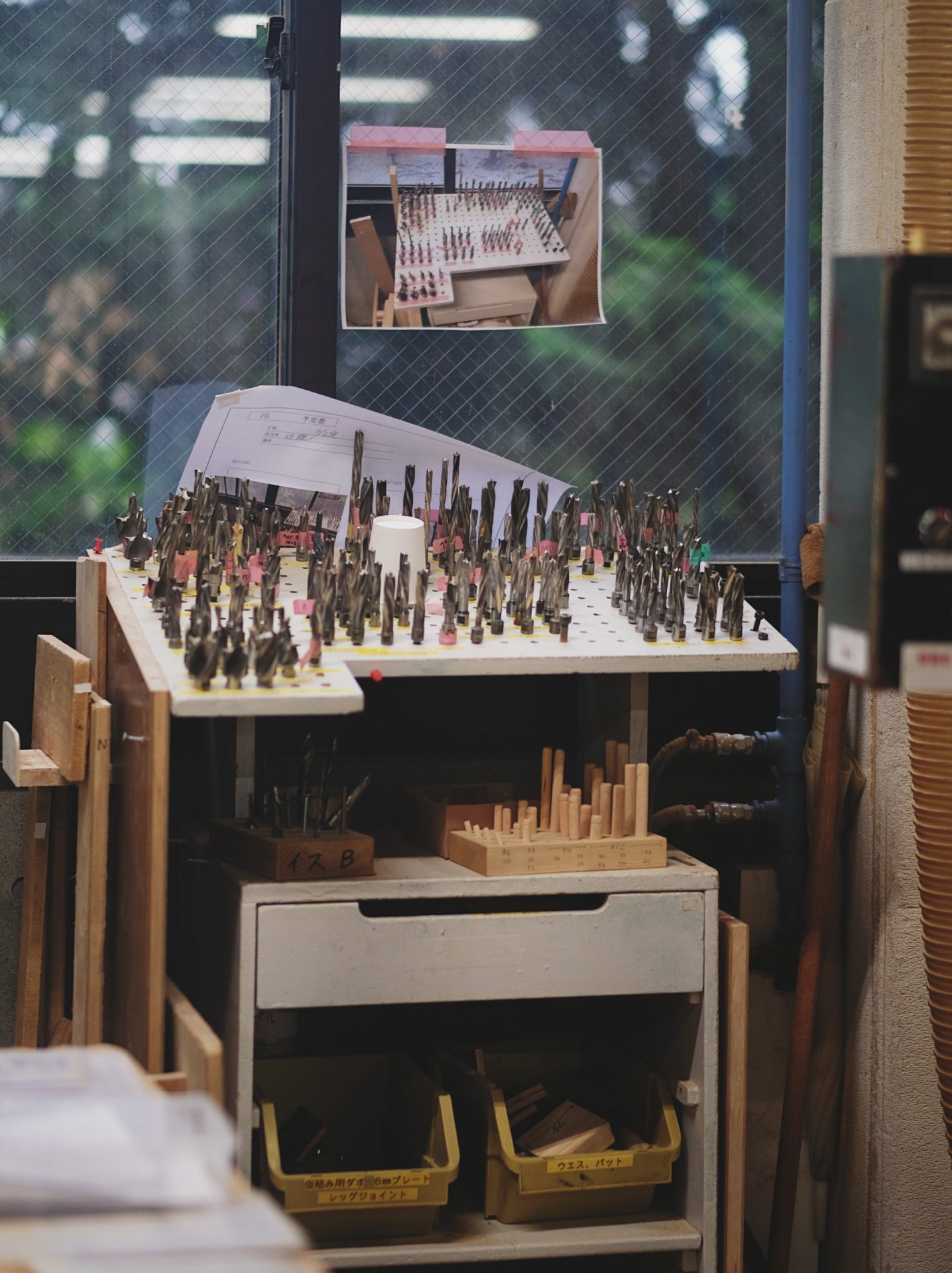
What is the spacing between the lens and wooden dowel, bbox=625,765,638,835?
2.18 metres

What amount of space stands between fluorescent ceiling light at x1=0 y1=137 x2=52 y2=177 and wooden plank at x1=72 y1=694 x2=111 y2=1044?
3.46 feet

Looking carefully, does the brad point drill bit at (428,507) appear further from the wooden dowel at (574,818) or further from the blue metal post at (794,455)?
the blue metal post at (794,455)

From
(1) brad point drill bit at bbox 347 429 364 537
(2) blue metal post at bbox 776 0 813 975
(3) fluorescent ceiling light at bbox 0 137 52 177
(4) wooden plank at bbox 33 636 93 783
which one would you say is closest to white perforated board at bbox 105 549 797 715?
(4) wooden plank at bbox 33 636 93 783

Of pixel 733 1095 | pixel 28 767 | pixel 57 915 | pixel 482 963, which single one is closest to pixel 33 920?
pixel 57 915

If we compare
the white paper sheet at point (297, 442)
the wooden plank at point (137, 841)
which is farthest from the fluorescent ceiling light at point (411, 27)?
the wooden plank at point (137, 841)

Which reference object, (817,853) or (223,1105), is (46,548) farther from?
(817,853)

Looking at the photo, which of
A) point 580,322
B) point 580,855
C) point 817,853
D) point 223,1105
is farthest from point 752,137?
point 223,1105

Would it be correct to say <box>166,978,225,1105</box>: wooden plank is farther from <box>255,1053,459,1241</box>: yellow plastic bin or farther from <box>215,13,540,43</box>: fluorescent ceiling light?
<box>215,13,540,43</box>: fluorescent ceiling light

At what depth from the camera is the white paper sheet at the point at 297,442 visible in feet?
8.29

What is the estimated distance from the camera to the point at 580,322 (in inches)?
115

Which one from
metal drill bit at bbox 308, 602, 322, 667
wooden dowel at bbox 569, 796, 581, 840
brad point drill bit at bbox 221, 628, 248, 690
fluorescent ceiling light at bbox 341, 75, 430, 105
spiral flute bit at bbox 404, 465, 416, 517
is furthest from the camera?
fluorescent ceiling light at bbox 341, 75, 430, 105

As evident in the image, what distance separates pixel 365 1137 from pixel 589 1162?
0.44 metres

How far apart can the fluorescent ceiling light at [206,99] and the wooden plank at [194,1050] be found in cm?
150

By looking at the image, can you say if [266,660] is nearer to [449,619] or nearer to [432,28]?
[449,619]
